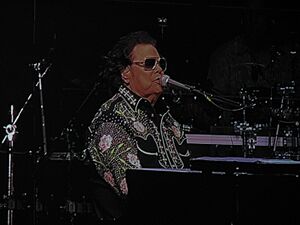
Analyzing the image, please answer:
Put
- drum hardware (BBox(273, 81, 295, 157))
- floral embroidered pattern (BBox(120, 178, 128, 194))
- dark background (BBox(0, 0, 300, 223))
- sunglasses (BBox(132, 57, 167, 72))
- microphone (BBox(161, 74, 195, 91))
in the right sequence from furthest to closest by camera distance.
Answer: drum hardware (BBox(273, 81, 295, 157)) → dark background (BBox(0, 0, 300, 223)) → sunglasses (BBox(132, 57, 167, 72)) → microphone (BBox(161, 74, 195, 91)) → floral embroidered pattern (BBox(120, 178, 128, 194))

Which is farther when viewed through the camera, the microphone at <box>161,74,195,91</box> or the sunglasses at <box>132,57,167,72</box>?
the sunglasses at <box>132,57,167,72</box>

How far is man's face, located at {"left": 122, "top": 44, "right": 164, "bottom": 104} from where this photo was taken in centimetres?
261

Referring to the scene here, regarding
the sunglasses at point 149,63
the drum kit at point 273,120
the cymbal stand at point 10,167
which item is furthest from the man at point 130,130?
the drum kit at point 273,120

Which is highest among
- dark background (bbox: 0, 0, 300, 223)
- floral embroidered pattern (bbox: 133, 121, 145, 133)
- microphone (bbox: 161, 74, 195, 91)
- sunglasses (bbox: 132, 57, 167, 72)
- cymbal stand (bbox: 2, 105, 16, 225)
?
dark background (bbox: 0, 0, 300, 223)

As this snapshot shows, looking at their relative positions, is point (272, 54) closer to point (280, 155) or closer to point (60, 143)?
point (280, 155)

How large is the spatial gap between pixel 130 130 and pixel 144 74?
26 cm

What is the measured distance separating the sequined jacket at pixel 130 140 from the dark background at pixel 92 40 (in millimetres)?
3978

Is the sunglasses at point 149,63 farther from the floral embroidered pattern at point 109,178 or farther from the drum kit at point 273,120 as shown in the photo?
the drum kit at point 273,120

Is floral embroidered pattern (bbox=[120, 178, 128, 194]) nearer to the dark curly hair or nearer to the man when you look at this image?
the man

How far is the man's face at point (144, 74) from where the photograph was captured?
2.61 meters

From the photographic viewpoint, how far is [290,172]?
5.98 ft

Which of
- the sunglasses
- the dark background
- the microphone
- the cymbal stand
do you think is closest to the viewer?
the microphone

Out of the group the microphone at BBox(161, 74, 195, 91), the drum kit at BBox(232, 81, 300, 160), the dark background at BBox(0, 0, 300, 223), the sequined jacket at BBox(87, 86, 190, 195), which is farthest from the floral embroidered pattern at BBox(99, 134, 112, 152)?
the drum kit at BBox(232, 81, 300, 160)

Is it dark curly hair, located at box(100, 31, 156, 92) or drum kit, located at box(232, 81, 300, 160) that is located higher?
dark curly hair, located at box(100, 31, 156, 92)
